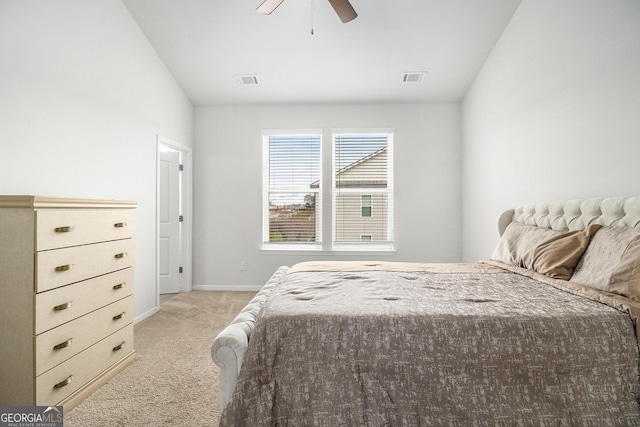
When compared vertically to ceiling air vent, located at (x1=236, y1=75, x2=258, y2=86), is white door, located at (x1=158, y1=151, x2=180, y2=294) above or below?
below

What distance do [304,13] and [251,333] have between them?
3097 mm

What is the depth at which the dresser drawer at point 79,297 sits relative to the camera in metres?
1.77

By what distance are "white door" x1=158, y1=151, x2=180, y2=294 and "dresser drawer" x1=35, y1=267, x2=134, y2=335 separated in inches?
84.2

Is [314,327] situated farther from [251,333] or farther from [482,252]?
[482,252]

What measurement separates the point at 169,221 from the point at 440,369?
4222 millimetres

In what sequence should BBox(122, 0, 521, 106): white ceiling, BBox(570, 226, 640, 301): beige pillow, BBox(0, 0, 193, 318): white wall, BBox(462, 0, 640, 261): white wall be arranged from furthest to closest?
BBox(122, 0, 521, 106): white ceiling
BBox(0, 0, 193, 318): white wall
BBox(462, 0, 640, 261): white wall
BBox(570, 226, 640, 301): beige pillow

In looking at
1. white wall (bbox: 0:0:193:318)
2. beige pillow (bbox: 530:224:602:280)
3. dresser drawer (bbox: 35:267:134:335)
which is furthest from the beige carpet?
beige pillow (bbox: 530:224:602:280)

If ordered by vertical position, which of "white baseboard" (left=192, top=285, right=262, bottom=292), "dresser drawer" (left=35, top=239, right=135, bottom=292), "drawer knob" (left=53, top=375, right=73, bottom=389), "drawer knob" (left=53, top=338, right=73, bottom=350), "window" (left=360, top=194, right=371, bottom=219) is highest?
"window" (left=360, top=194, right=371, bottom=219)

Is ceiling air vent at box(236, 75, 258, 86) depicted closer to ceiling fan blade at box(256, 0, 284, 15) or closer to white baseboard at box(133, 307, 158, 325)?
ceiling fan blade at box(256, 0, 284, 15)

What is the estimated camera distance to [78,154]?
2721mm

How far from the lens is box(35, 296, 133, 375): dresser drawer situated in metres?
1.77

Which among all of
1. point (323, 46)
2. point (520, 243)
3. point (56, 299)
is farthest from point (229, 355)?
point (323, 46)

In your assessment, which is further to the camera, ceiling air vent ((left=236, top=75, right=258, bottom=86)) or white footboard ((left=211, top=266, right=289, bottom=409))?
ceiling air vent ((left=236, top=75, right=258, bottom=86))

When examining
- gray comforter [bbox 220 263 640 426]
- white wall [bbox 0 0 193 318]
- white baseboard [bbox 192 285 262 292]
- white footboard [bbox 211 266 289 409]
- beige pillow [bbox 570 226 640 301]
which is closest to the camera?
gray comforter [bbox 220 263 640 426]
